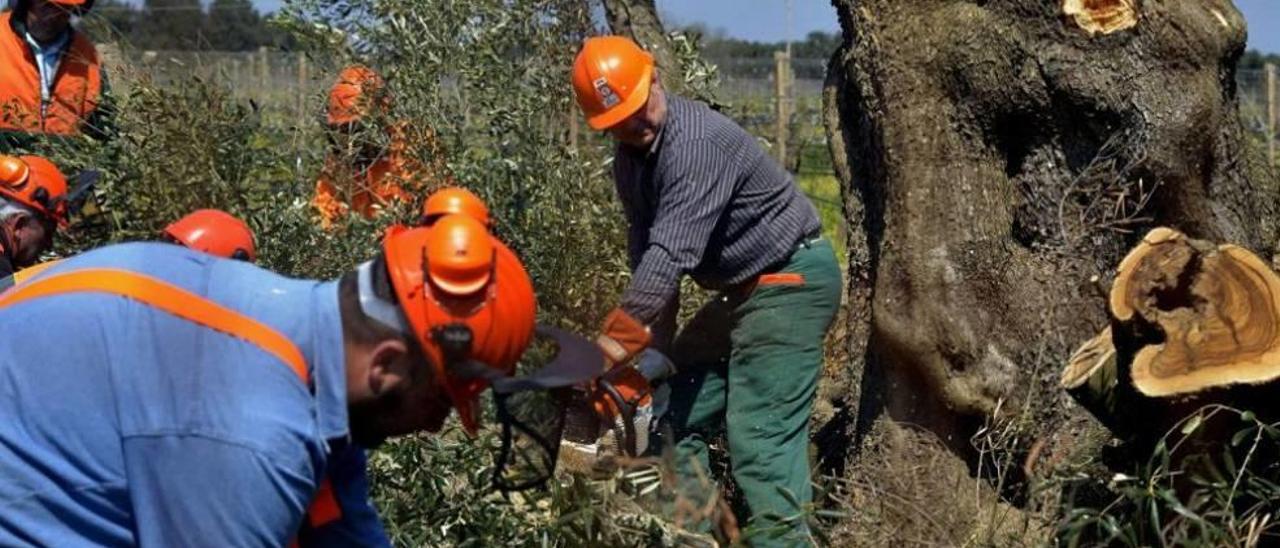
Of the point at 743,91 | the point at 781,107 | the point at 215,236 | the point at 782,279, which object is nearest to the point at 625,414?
the point at 782,279

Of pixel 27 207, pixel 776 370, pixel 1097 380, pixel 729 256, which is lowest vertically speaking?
pixel 776 370

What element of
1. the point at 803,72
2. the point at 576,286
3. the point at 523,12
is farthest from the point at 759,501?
the point at 803,72

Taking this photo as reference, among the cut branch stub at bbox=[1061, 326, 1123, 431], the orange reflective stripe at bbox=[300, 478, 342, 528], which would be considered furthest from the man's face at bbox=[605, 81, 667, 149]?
the orange reflective stripe at bbox=[300, 478, 342, 528]

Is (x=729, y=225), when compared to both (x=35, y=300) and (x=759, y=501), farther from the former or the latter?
(x=35, y=300)

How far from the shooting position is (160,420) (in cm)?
255

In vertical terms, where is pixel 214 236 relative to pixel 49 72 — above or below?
below

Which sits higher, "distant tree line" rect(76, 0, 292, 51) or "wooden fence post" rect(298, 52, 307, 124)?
"wooden fence post" rect(298, 52, 307, 124)

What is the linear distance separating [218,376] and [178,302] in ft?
0.50

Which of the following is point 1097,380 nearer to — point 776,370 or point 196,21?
point 776,370

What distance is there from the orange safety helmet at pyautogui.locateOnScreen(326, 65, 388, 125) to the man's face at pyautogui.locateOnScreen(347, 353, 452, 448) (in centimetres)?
485

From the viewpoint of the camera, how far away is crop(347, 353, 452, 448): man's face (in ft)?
8.82

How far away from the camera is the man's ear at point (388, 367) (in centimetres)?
265

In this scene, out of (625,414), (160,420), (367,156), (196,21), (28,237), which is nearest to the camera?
(160,420)

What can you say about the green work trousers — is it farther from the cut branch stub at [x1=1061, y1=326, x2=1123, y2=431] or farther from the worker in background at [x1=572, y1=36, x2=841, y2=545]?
the cut branch stub at [x1=1061, y1=326, x2=1123, y2=431]
